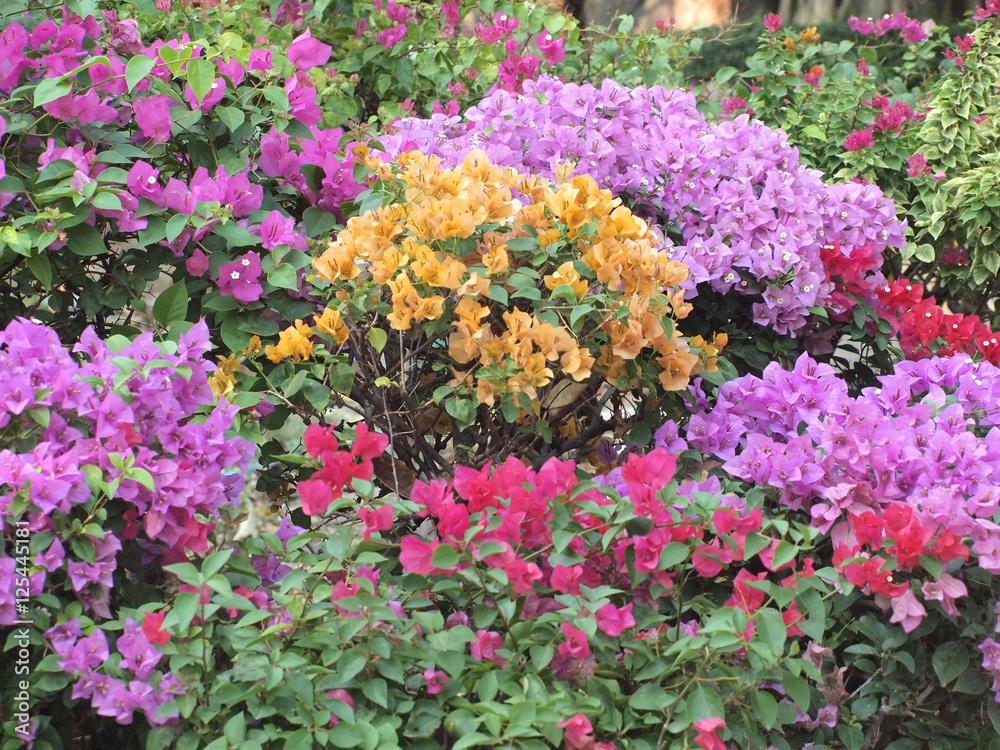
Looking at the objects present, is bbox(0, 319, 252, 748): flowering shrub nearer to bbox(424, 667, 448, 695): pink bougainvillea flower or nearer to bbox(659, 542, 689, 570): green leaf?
bbox(424, 667, 448, 695): pink bougainvillea flower

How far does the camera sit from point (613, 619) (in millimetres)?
1410

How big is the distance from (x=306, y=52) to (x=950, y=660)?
166 centimetres

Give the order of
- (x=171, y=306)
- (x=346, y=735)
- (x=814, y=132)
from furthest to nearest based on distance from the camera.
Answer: (x=814, y=132), (x=171, y=306), (x=346, y=735)

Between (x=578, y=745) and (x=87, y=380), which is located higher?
(x=87, y=380)

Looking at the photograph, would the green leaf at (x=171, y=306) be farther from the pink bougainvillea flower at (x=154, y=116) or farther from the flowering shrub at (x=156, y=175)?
the pink bougainvillea flower at (x=154, y=116)

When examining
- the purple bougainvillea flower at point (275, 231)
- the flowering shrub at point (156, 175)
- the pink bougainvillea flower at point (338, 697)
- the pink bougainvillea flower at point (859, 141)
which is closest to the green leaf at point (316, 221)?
the flowering shrub at point (156, 175)

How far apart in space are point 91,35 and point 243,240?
0.64m

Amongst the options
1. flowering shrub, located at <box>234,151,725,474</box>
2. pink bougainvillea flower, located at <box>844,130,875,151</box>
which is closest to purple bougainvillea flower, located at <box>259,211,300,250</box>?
flowering shrub, located at <box>234,151,725,474</box>

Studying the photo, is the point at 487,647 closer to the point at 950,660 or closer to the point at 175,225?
the point at 950,660

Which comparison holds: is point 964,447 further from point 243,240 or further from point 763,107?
point 763,107

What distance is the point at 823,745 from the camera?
1.55 meters

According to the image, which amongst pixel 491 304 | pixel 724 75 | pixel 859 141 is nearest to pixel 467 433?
pixel 491 304

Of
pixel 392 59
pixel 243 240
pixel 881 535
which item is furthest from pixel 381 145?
pixel 881 535

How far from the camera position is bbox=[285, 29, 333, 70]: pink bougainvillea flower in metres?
2.12
